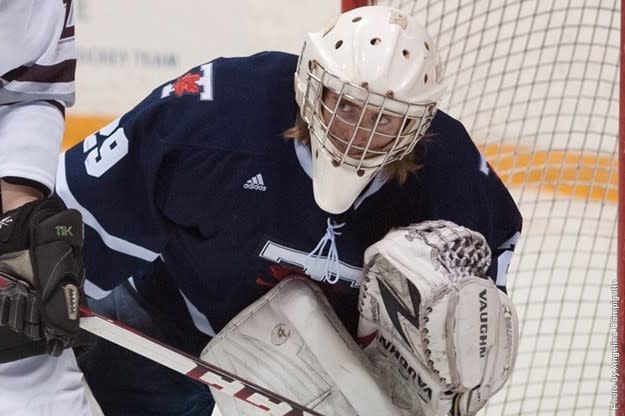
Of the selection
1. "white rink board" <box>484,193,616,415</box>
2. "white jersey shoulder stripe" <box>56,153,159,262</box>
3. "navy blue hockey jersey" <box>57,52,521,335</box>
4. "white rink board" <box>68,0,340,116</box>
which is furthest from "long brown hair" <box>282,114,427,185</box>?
"white rink board" <box>68,0,340,116</box>

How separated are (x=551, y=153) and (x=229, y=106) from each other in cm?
116

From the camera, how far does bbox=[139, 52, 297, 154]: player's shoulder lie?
1.84m

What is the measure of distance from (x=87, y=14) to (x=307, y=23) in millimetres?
644

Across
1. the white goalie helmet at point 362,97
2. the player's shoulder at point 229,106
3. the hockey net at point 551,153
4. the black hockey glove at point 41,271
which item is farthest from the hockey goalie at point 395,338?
the hockey net at point 551,153

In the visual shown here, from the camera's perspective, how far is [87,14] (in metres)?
3.71

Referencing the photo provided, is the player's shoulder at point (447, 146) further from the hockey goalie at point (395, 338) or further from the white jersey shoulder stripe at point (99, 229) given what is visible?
the white jersey shoulder stripe at point (99, 229)

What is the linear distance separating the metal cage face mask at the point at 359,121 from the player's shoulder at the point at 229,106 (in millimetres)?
94

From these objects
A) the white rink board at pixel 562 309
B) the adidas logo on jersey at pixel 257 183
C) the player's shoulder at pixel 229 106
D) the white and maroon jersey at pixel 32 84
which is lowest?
the white rink board at pixel 562 309

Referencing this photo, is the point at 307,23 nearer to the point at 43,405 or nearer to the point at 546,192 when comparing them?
the point at 546,192

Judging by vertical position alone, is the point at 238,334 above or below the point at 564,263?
above

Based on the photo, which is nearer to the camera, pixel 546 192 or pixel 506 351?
pixel 506 351

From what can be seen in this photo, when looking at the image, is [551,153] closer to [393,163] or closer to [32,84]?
[393,163]

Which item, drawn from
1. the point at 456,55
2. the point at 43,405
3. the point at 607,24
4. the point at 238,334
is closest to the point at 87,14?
the point at 456,55

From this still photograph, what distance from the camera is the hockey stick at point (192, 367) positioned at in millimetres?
1772
